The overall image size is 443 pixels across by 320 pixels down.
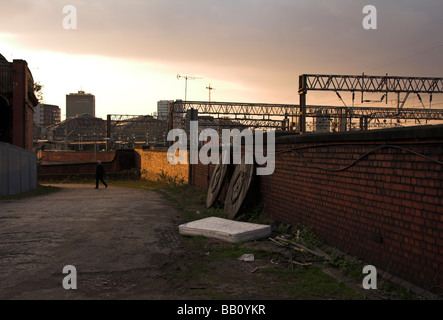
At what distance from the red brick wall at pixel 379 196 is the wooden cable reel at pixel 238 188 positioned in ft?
5.93

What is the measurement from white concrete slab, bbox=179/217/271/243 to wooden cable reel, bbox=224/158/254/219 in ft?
3.98

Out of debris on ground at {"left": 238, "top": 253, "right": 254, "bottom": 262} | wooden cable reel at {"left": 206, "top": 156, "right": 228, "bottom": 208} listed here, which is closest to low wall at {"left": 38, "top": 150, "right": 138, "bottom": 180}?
wooden cable reel at {"left": 206, "top": 156, "right": 228, "bottom": 208}

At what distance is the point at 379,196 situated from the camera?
5.49 meters

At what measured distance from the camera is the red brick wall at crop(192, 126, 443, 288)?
4.54 metres

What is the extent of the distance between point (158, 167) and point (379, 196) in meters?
24.8

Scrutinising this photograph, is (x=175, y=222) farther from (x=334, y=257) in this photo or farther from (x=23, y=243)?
(x=334, y=257)

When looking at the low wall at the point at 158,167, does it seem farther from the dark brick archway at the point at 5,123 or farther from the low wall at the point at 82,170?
the dark brick archway at the point at 5,123

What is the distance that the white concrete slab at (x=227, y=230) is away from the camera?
7.59m

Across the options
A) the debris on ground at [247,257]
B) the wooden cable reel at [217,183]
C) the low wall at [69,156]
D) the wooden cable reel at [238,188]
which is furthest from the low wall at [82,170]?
the debris on ground at [247,257]

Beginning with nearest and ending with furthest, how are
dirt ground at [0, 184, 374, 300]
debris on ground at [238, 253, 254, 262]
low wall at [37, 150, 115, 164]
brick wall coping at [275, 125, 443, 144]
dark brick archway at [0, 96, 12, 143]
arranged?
1. brick wall coping at [275, 125, 443, 144]
2. dirt ground at [0, 184, 374, 300]
3. debris on ground at [238, 253, 254, 262]
4. dark brick archway at [0, 96, 12, 143]
5. low wall at [37, 150, 115, 164]

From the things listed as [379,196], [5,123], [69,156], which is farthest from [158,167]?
[69,156]

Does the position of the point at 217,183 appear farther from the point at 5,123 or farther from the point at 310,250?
the point at 5,123

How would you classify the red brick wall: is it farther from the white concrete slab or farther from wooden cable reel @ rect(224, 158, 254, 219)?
wooden cable reel @ rect(224, 158, 254, 219)
